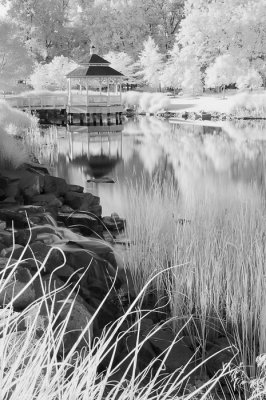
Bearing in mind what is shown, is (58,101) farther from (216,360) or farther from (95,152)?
(216,360)

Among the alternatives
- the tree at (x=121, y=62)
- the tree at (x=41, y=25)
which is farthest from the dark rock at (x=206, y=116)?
the tree at (x=41, y=25)

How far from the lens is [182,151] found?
1834cm

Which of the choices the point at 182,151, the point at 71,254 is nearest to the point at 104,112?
the point at 182,151

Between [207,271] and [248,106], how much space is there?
28799 mm

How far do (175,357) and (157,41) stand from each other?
57696 mm

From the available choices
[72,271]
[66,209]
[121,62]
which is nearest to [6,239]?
[72,271]

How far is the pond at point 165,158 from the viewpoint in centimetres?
1228

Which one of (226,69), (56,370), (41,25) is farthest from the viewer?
(41,25)

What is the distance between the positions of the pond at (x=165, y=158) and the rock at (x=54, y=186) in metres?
0.84

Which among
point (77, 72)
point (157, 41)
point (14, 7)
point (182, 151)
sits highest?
point (14, 7)

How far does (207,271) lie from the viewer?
184 inches

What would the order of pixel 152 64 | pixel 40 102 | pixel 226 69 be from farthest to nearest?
pixel 152 64, pixel 40 102, pixel 226 69

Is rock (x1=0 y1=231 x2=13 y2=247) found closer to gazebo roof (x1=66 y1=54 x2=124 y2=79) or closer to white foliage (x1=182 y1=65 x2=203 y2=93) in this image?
gazebo roof (x1=66 y1=54 x2=124 y2=79)

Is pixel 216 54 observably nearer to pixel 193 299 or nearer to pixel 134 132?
pixel 134 132
